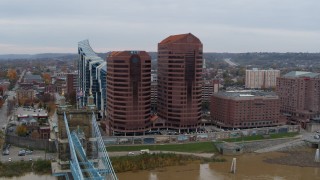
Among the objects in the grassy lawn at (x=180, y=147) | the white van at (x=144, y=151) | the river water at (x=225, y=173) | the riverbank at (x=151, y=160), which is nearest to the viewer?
the river water at (x=225, y=173)

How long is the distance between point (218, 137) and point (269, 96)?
7.47 metres

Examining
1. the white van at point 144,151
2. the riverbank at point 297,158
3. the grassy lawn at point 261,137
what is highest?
the white van at point 144,151

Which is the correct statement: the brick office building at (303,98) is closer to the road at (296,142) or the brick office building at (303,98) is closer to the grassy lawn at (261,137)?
the road at (296,142)

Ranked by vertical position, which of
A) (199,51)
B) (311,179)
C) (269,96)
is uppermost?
(199,51)

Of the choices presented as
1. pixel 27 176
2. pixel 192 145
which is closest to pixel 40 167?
pixel 27 176

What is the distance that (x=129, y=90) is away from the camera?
34250mm

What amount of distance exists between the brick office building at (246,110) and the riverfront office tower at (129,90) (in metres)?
7.95

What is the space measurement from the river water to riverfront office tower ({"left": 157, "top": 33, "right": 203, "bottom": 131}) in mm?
6736

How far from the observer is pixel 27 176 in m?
25.4

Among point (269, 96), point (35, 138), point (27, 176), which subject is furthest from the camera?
point (269, 96)

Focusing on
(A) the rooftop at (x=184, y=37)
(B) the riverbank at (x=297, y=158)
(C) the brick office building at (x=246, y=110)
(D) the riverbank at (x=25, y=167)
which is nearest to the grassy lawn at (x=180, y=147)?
(B) the riverbank at (x=297, y=158)

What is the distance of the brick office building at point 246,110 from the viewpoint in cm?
3834

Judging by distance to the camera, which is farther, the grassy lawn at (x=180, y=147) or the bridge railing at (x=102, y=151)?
the grassy lawn at (x=180, y=147)

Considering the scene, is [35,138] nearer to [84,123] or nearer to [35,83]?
[84,123]
